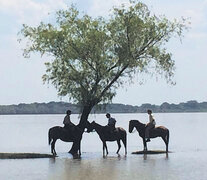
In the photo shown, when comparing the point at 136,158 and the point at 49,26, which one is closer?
the point at 136,158

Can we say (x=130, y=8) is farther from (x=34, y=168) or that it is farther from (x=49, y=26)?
(x=34, y=168)

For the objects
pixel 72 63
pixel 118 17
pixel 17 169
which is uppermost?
pixel 118 17

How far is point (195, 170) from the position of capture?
28.3 metres

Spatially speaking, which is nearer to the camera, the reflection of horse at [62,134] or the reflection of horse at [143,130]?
the reflection of horse at [62,134]

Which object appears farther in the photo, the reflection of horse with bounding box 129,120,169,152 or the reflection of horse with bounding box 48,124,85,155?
the reflection of horse with bounding box 129,120,169,152

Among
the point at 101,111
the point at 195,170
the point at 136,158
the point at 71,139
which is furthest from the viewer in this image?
the point at 101,111

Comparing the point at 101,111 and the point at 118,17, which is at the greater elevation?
the point at 118,17

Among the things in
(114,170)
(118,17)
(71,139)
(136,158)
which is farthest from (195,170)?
(118,17)

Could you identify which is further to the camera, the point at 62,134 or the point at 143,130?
the point at 143,130

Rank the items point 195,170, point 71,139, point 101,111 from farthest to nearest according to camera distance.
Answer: point 101,111, point 71,139, point 195,170

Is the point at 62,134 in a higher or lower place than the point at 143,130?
lower

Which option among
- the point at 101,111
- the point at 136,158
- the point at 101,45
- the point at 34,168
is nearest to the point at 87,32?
the point at 101,45

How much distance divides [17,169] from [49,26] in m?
12.8

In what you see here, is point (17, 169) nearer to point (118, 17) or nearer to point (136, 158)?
point (136, 158)
